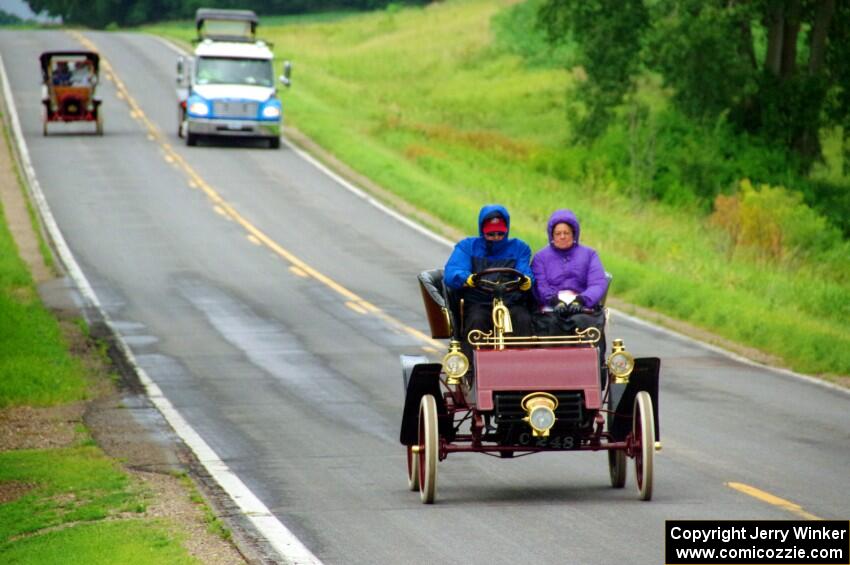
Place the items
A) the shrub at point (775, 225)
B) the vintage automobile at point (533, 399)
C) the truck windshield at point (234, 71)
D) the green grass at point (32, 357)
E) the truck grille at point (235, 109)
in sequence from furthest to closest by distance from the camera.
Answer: the truck windshield at point (234, 71), the truck grille at point (235, 109), the shrub at point (775, 225), the green grass at point (32, 357), the vintage automobile at point (533, 399)

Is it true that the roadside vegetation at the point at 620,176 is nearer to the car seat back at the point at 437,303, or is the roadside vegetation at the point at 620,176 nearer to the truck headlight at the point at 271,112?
the truck headlight at the point at 271,112

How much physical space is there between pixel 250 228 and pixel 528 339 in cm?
2308

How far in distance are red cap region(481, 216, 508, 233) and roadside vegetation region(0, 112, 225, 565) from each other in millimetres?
2999

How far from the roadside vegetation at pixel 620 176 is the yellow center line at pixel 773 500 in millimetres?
8464

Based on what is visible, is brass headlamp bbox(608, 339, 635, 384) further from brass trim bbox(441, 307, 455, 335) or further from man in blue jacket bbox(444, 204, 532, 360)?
brass trim bbox(441, 307, 455, 335)

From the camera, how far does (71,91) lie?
A: 46594 mm

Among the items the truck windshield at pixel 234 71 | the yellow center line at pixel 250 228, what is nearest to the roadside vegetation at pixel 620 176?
the truck windshield at pixel 234 71

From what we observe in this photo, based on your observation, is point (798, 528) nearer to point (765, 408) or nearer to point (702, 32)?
point (765, 408)

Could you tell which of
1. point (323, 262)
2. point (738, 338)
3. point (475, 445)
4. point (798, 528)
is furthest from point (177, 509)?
point (323, 262)

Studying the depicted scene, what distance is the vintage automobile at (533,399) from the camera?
11.3 m

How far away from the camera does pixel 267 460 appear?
44.8ft

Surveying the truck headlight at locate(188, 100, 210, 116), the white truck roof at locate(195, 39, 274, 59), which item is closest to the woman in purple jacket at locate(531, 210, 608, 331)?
the truck headlight at locate(188, 100, 210, 116)

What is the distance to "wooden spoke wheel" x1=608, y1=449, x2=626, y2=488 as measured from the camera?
12048mm

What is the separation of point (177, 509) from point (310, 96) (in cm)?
4914
